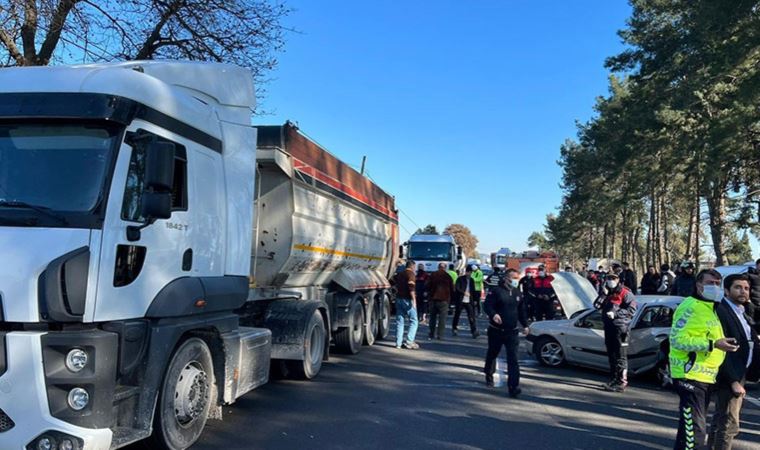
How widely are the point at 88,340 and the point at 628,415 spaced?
6253 mm

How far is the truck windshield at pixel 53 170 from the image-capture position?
4.01 metres

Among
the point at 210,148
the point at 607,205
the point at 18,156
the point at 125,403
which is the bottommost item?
the point at 125,403

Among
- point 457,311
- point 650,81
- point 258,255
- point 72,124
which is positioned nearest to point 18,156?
point 72,124

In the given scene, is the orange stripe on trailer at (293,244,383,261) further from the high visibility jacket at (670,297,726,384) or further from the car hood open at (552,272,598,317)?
the high visibility jacket at (670,297,726,384)

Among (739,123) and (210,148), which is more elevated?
(739,123)

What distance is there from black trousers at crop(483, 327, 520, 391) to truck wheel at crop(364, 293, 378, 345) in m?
4.17

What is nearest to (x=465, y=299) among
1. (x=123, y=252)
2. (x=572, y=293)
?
(x=572, y=293)

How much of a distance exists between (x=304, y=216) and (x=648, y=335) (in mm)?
5728

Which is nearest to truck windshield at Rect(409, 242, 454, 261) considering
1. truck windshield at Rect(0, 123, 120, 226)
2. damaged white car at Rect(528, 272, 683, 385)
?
damaged white car at Rect(528, 272, 683, 385)

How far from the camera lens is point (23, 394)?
3.75 m

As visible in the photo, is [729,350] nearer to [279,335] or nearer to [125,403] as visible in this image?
[125,403]

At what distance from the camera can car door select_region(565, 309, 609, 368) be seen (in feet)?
33.0

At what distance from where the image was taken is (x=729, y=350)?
462 cm

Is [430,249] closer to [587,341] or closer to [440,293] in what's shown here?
[440,293]
